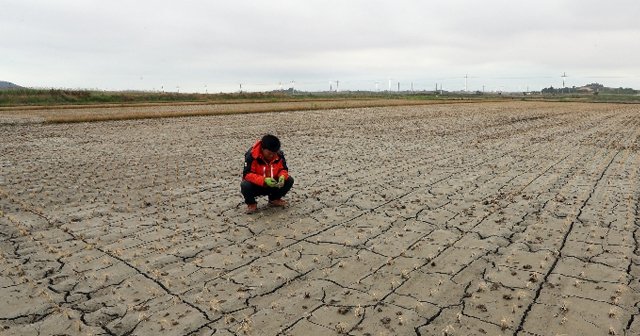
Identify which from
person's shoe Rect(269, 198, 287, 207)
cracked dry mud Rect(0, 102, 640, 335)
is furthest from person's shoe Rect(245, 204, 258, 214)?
person's shoe Rect(269, 198, 287, 207)

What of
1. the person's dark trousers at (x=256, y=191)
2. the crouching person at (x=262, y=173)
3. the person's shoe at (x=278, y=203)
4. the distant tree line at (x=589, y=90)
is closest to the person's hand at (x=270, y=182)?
the crouching person at (x=262, y=173)

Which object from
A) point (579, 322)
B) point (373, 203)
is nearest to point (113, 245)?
point (373, 203)

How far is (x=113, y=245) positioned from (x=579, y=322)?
4.42 meters

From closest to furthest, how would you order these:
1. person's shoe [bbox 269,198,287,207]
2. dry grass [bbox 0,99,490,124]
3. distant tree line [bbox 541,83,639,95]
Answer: person's shoe [bbox 269,198,287,207] → dry grass [bbox 0,99,490,124] → distant tree line [bbox 541,83,639,95]

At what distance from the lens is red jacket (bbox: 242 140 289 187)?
6.11m

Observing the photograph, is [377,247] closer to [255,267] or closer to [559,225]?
[255,267]

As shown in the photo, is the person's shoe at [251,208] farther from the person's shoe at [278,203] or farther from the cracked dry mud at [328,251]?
the person's shoe at [278,203]

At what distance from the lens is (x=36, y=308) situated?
3637mm

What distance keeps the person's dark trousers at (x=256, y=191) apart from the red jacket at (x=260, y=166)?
95 mm

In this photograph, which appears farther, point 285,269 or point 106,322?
point 285,269

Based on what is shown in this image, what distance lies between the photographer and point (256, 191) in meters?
6.30

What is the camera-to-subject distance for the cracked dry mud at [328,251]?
3484 millimetres

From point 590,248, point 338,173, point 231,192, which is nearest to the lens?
point 590,248

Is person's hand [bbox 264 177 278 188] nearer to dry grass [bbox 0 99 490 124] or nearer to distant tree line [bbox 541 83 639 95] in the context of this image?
dry grass [bbox 0 99 490 124]
